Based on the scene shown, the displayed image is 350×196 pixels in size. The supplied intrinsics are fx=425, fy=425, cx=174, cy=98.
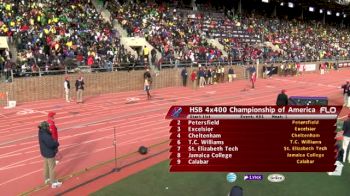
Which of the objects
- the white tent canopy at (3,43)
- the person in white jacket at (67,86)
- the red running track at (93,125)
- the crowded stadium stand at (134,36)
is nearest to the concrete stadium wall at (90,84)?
the crowded stadium stand at (134,36)

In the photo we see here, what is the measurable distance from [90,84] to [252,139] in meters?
21.6

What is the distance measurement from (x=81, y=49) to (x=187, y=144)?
22001 mm

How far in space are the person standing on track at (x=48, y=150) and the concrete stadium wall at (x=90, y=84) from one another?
13.3 metres

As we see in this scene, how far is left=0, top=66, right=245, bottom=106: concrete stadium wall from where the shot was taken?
22.8 meters

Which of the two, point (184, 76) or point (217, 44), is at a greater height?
point (217, 44)

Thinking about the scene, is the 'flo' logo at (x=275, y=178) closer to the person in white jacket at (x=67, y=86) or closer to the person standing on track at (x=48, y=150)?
the person standing on track at (x=48, y=150)

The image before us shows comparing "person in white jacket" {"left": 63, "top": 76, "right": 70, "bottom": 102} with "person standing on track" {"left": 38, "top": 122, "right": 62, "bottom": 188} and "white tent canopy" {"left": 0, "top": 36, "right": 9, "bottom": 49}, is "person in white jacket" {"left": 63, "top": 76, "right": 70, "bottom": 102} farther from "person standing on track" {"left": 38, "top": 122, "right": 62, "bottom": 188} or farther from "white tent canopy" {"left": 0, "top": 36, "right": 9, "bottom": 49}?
"person standing on track" {"left": 38, "top": 122, "right": 62, "bottom": 188}

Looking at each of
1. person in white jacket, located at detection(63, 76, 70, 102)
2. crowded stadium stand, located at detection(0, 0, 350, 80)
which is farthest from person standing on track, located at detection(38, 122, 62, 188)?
crowded stadium stand, located at detection(0, 0, 350, 80)

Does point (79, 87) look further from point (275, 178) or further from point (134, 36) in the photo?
point (275, 178)

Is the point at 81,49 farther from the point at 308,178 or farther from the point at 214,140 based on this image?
the point at 214,140

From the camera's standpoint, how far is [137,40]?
105ft

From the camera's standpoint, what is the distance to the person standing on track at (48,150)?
9492mm

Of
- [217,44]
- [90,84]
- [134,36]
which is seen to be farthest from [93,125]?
[217,44]

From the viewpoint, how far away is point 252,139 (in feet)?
18.0
